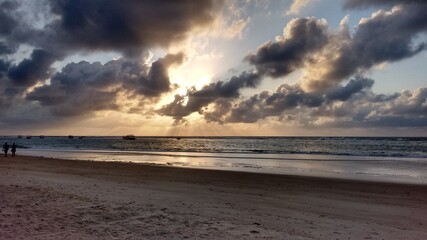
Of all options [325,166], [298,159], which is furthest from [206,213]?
[298,159]

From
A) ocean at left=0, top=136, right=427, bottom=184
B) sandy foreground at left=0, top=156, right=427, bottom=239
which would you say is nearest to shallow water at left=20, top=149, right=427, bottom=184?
ocean at left=0, top=136, right=427, bottom=184

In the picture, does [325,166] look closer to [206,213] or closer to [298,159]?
[298,159]

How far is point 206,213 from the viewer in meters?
12.1

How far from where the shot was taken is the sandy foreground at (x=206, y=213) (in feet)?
31.2

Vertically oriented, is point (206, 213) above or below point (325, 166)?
above

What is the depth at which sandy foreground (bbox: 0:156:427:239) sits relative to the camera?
950 cm

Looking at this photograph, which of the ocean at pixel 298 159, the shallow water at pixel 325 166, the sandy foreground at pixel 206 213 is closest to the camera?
the sandy foreground at pixel 206 213

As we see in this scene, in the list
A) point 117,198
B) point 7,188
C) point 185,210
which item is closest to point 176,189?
point 117,198

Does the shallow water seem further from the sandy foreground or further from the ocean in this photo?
the sandy foreground

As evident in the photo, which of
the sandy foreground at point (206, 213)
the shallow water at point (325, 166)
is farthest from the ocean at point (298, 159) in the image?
the sandy foreground at point (206, 213)

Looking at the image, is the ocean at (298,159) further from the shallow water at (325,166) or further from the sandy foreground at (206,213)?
the sandy foreground at (206,213)

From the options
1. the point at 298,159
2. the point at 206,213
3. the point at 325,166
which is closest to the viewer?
the point at 206,213

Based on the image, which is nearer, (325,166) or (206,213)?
(206,213)

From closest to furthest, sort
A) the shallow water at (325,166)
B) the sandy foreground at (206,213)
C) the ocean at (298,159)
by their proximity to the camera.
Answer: the sandy foreground at (206,213) < the shallow water at (325,166) < the ocean at (298,159)
